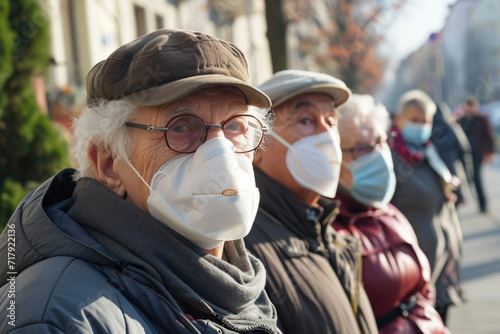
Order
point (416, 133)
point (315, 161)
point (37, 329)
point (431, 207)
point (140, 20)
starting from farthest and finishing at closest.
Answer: point (140, 20)
point (416, 133)
point (431, 207)
point (315, 161)
point (37, 329)

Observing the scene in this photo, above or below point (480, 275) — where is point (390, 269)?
above

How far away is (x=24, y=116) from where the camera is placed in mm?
4531

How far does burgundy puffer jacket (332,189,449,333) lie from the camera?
3350mm

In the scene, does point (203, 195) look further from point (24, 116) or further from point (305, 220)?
point (24, 116)

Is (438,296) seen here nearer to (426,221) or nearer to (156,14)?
(426,221)

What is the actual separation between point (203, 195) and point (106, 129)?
1.11 ft

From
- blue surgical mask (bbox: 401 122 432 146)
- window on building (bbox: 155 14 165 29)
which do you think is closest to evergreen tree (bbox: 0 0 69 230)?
blue surgical mask (bbox: 401 122 432 146)

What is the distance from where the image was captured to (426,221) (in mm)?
5336

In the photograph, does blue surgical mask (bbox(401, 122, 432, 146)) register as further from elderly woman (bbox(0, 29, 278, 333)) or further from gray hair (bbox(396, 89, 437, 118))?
elderly woman (bbox(0, 29, 278, 333))

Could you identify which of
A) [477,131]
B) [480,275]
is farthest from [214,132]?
[477,131]

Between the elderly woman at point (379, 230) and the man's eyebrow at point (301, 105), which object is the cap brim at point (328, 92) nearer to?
the man's eyebrow at point (301, 105)

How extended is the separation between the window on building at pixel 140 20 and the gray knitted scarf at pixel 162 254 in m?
15.3

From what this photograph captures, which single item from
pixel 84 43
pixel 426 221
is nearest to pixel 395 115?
pixel 426 221

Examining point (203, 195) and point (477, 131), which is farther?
point (477, 131)
